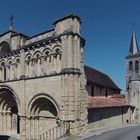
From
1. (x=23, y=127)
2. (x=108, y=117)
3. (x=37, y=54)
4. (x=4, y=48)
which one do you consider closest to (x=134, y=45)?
(x=108, y=117)

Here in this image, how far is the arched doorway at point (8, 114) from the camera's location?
25.6 meters

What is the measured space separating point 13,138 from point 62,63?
377 inches

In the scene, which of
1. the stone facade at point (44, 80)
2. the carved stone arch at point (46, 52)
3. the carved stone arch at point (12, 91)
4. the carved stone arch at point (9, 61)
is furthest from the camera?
the carved stone arch at point (9, 61)

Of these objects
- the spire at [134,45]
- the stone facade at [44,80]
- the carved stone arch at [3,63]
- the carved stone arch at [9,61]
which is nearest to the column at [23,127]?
the stone facade at [44,80]

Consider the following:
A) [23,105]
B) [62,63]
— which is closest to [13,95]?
[23,105]

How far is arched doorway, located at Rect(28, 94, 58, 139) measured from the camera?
67.7 feet

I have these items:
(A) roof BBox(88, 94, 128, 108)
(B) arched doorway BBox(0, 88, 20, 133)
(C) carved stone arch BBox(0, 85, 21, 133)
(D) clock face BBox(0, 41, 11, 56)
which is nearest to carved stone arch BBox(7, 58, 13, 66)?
(D) clock face BBox(0, 41, 11, 56)

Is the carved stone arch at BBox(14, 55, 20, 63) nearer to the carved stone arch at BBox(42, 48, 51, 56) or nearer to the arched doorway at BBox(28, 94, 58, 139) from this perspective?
the carved stone arch at BBox(42, 48, 51, 56)

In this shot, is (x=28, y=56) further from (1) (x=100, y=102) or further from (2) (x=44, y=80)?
(1) (x=100, y=102)

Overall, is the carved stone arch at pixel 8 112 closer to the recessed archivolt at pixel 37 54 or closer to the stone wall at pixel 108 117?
the recessed archivolt at pixel 37 54

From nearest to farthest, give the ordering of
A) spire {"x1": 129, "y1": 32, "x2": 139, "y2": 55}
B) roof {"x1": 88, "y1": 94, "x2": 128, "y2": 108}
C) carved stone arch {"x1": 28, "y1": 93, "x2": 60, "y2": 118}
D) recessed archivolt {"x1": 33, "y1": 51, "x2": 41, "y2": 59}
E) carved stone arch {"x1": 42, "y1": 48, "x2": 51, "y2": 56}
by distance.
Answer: carved stone arch {"x1": 28, "y1": 93, "x2": 60, "y2": 118}, carved stone arch {"x1": 42, "y1": 48, "x2": 51, "y2": 56}, recessed archivolt {"x1": 33, "y1": 51, "x2": 41, "y2": 59}, roof {"x1": 88, "y1": 94, "x2": 128, "y2": 108}, spire {"x1": 129, "y1": 32, "x2": 139, "y2": 55}

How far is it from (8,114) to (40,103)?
6198 millimetres

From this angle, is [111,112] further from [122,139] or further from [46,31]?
[46,31]

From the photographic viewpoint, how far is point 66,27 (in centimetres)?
1958
